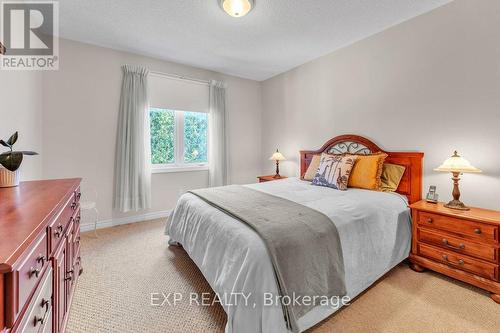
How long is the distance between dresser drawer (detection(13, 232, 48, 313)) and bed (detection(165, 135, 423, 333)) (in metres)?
0.89

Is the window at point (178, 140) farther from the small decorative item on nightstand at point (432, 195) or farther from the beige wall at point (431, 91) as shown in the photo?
the small decorative item on nightstand at point (432, 195)

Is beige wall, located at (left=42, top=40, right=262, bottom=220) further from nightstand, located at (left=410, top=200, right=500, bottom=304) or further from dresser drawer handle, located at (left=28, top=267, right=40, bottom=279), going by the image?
nightstand, located at (left=410, top=200, right=500, bottom=304)

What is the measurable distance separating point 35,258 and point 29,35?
3.03m

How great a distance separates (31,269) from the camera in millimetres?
824

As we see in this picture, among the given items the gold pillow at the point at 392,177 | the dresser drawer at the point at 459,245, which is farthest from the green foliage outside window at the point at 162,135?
the dresser drawer at the point at 459,245

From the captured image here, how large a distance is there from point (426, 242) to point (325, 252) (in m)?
1.31

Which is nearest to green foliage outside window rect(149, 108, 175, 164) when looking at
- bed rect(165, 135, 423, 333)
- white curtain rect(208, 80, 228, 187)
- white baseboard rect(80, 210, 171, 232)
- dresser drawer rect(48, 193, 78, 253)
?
white curtain rect(208, 80, 228, 187)

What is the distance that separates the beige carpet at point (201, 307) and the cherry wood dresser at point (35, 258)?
36cm

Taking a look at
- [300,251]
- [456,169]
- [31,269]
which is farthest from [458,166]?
[31,269]

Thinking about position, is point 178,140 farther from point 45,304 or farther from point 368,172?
point 45,304

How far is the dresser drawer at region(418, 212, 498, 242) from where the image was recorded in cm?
177

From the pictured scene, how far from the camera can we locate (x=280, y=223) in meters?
1.53

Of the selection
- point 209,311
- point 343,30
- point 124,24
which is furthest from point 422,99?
point 124,24

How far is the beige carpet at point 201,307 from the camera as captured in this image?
1538 millimetres
